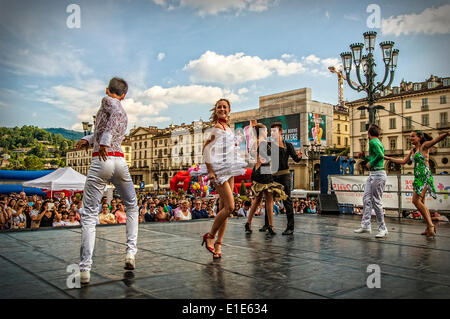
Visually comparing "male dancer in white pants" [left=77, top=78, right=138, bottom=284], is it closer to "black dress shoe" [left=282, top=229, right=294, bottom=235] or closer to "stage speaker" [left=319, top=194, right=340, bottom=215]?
"black dress shoe" [left=282, top=229, right=294, bottom=235]

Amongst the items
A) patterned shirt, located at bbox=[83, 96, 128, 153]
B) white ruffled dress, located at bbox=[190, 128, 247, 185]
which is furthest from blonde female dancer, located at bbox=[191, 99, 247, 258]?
patterned shirt, located at bbox=[83, 96, 128, 153]

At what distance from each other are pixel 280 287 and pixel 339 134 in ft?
236

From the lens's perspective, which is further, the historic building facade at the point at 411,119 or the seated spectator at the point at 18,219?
the historic building facade at the point at 411,119

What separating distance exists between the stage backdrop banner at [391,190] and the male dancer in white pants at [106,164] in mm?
8995

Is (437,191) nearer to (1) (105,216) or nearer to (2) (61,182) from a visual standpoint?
(1) (105,216)

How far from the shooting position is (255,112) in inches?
2517

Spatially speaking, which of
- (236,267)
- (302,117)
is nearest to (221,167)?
(236,267)

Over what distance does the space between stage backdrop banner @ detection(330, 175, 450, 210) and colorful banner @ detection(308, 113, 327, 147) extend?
1704 inches

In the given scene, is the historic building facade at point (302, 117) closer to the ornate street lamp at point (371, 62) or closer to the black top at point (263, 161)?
the ornate street lamp at point (371, 62)

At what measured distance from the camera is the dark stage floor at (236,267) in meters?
2.46

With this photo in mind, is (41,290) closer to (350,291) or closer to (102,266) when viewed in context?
(102,266)

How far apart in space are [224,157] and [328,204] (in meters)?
7.25

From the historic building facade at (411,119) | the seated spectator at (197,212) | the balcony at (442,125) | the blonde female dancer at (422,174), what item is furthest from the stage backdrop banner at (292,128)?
the blonde female dancer at (422,174)

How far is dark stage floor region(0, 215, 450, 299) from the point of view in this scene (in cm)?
246
